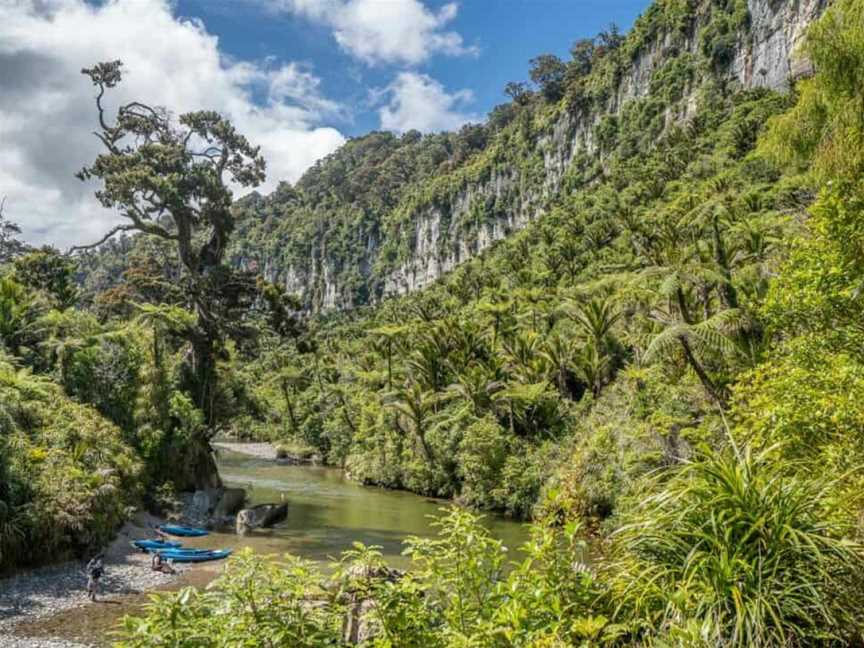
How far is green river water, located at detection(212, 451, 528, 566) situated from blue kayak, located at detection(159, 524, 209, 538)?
59cm

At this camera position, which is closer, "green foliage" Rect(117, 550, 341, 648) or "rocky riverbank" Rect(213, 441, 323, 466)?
"green foliage" Rect(117, 550, 341, 648)

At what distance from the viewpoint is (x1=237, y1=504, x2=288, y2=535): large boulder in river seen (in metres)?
23.9

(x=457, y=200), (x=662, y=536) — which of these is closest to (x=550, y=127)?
(x=457, y=200)

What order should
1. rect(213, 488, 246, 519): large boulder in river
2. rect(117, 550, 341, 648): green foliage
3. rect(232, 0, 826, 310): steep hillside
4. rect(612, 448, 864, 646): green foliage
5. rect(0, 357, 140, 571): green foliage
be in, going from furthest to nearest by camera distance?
rect(232, 0, 826, 310): steep hillside
rect(213, 488, 246, 519): large boulder in river
rect(0, 357, 140, 571): green foliage
rect(612, 448, 864, 646): green foliage
rect(117, 550, 341, 648): green foliage

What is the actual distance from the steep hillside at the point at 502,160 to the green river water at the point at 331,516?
67.0ft

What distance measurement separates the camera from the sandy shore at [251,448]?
54.7m

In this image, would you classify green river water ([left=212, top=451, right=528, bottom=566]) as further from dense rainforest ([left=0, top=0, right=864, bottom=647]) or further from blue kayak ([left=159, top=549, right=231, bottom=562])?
dense rainforest ([left=0, top=0, right=864, bottom=647])

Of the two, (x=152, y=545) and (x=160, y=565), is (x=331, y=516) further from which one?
(x=160, y=565)

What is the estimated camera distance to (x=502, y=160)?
103 meters

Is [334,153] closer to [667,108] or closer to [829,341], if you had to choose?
[667,108]

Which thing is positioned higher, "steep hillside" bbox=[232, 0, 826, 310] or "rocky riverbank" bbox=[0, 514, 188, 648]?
"steep hillside" bbox=[232, 0, 826, 310]

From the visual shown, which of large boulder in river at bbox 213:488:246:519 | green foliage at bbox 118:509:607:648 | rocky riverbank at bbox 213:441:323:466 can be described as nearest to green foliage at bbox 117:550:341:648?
green foliage at bbox 118:509:607:648

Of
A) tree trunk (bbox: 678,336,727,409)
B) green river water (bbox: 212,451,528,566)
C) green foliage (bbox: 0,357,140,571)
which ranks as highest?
tree trunk (bbox: 678,336,727,409)

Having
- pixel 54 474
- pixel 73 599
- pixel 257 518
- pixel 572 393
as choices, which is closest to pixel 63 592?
pixel 73 599
